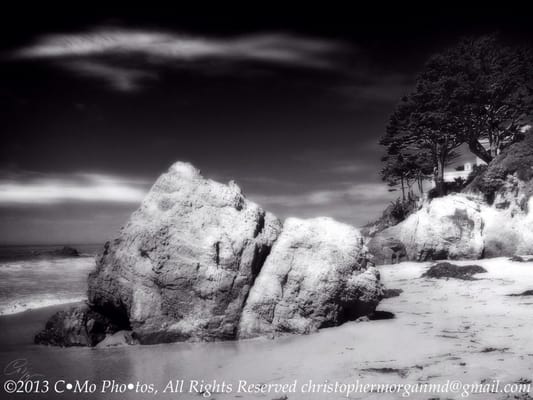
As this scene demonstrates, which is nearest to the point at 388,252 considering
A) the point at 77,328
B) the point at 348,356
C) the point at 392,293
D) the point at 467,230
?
the point at 467,230

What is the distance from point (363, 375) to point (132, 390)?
2491 mm

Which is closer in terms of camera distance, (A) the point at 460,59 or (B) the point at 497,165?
(B) the point at 497,165

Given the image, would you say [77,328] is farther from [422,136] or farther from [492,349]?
[422,136]

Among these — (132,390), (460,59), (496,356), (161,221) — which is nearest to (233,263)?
(161,221)

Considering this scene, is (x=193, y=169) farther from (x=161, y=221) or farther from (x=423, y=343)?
(x=423, y=343)

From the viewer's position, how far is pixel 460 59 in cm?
2578

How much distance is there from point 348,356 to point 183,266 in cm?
290

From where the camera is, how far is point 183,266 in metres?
6.68

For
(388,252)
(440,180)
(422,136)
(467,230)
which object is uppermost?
(422,136)

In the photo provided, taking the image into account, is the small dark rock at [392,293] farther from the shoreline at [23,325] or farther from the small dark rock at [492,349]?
the shoreline at [23,325]

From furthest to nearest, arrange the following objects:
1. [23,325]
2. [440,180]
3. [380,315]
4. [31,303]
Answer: [440,180], [31,303], [23,325], [380,315]

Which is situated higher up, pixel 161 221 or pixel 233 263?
pixel 161 221

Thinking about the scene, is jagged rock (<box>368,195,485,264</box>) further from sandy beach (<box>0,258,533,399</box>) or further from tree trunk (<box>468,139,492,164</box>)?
tree trunk (<box>468,139,492,164</box>)

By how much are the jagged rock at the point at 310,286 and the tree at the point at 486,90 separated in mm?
20771
